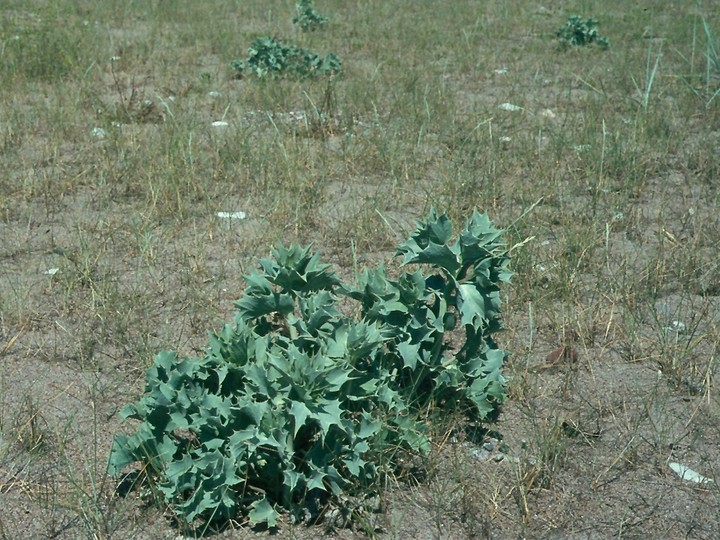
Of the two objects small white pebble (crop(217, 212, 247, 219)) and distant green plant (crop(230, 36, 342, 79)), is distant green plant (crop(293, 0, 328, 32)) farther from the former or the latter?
small white pebble (crop(217, 212, 247, 219))

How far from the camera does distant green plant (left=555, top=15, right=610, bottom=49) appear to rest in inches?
291

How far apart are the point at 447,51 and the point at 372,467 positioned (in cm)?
541

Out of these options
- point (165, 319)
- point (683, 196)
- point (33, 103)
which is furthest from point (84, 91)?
point (683, 196)

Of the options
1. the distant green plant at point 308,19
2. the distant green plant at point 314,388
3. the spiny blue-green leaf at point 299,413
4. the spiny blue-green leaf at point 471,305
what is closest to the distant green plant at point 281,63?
the distant green plant at point 308,19

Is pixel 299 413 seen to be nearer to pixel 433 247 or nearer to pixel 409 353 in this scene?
pixel 409 353

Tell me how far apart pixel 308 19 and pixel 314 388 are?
6253 mm

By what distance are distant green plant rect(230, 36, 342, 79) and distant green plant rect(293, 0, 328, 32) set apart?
5.70ft

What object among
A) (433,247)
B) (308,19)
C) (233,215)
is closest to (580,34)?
(308,19)

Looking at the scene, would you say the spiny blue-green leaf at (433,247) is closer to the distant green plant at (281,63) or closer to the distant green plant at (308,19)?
the distant green plant at (281,63)

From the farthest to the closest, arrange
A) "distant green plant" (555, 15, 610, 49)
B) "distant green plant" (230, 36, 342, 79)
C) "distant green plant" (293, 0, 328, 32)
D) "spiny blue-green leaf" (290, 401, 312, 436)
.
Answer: "distant green plant" (293, 0, 328, 32) < "distant green plant" (555, 15, 610, 49) < "distant green plant" (230, 36, 342, 79) < "spiny blue-green leaf" (290, 401, 312, 436)

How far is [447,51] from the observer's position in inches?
285

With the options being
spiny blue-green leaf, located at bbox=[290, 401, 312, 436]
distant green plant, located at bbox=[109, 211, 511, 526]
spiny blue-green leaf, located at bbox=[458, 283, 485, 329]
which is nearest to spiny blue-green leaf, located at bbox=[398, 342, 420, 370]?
A: distant green plant, located at bbox=[109, 211, 511, 526]

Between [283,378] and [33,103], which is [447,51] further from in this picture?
→ [283,378]

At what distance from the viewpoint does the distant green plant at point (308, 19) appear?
7.98m
